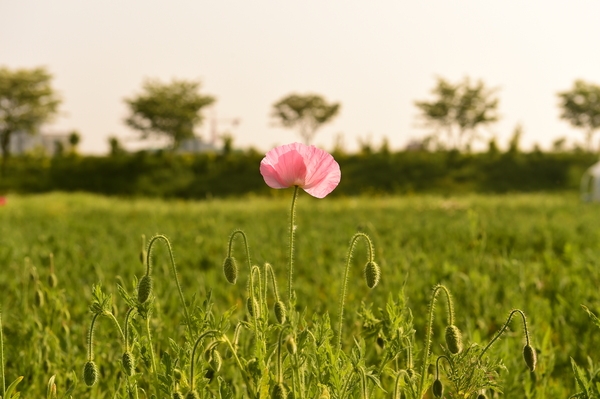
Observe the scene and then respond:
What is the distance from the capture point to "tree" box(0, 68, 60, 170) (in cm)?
4228

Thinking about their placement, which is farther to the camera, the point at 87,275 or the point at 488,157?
the point at 488,157

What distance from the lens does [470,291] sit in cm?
336

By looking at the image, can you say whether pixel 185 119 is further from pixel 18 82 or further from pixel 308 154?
pixel 308 154

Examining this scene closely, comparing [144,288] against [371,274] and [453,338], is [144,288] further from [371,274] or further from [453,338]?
[453,338]

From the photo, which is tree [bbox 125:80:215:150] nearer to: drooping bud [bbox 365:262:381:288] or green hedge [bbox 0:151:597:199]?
green hedge [bbox 0:151:597:199]

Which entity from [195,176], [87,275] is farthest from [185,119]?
[87,275]

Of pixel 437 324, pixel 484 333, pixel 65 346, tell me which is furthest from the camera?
pixel 437 324

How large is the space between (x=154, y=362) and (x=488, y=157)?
1209 inches

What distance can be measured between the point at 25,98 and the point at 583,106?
1419 inches

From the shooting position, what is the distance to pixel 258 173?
29.3 m

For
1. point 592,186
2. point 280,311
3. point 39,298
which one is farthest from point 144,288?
point 592,186

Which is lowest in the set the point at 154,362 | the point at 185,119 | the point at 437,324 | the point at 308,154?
the point at 437,324

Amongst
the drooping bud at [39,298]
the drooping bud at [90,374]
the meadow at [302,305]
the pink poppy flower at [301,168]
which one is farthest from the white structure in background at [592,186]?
the drooping bud at [90,374]

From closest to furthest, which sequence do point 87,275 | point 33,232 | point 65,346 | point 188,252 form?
point 65,346
point 87,275
point 188,252
point 33,232
